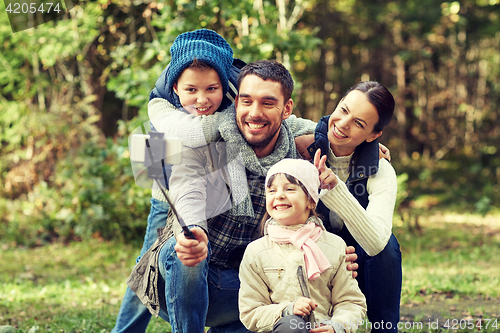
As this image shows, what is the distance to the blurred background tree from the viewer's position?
510 centimetres

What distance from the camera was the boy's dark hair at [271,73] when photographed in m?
2.46

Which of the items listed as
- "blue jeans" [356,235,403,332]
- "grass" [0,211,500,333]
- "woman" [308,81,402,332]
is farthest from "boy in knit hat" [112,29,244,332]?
"grass" [0,211,500,333]

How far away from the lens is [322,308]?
2.14 m

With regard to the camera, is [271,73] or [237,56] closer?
[271,73]

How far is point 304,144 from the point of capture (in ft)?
8.95

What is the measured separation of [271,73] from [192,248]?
92cm

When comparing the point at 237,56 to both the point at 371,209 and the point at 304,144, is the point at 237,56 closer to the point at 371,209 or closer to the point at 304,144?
the point at 304,144

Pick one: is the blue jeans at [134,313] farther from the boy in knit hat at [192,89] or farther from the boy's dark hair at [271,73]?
the boy's dark hair at [271,73]

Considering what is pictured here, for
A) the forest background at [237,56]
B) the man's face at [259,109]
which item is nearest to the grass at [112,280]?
the forest background at [237,56]

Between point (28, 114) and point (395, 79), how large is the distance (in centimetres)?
738

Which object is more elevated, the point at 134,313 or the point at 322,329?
the point at 322,329

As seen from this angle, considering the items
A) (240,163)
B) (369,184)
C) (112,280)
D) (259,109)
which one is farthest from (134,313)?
(112,280)

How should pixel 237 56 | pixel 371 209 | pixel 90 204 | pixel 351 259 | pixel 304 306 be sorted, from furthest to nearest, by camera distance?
pixel 90 204 → pixel 237 56 → pixel 371 209 → pixel 351 259 → pixel 304 306

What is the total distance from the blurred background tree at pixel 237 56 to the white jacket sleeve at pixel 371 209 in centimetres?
230
